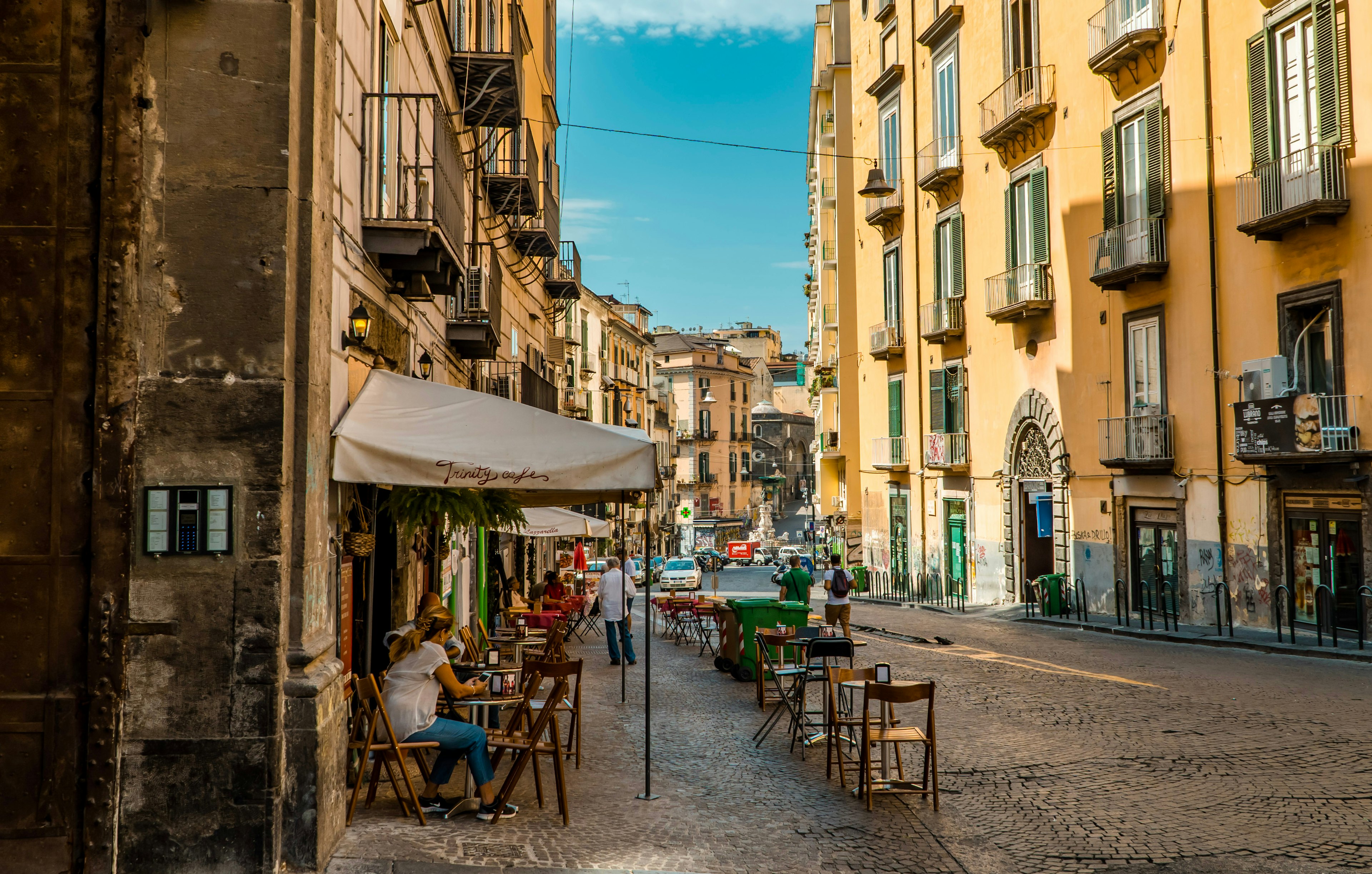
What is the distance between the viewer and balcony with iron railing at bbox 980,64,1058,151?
26.8 metres

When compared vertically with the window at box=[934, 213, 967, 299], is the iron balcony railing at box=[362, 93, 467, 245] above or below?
below

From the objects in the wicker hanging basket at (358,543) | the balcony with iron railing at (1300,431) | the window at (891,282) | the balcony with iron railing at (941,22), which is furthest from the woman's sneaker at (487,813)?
the window at (891,282)

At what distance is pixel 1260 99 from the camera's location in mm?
19703

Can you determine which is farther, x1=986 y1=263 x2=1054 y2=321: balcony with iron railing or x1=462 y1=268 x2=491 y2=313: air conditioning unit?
x1=986 y1=263 x2=1054 y2=321: balcony with iron railing

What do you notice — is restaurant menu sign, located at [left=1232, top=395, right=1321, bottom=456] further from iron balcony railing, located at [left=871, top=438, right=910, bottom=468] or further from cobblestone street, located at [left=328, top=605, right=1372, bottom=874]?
iron balcony railing, located at [left=871, top=438, right=910, bottom=468]

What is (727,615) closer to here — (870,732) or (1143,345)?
(870,732)

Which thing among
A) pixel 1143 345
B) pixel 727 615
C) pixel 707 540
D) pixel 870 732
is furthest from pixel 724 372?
pixel 870 732

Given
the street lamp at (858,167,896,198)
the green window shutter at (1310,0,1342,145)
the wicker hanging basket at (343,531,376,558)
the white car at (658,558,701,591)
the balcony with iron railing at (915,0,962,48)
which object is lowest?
the white car at (658,558,701,591)

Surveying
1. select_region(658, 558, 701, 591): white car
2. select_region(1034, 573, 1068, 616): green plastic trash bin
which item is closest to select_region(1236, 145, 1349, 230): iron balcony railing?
select_region(1034, 573, 1068, 616): green plastic trash bin

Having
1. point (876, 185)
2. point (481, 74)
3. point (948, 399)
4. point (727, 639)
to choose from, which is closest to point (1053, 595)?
point (948, 399)

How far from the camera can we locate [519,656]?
511 inches

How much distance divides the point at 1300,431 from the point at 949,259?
49.2 feet

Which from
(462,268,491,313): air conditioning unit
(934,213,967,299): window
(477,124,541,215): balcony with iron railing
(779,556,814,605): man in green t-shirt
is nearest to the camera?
(462,268,491,313): air conditioning unit

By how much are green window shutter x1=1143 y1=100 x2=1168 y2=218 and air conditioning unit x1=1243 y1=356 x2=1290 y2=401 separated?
13.2ft
